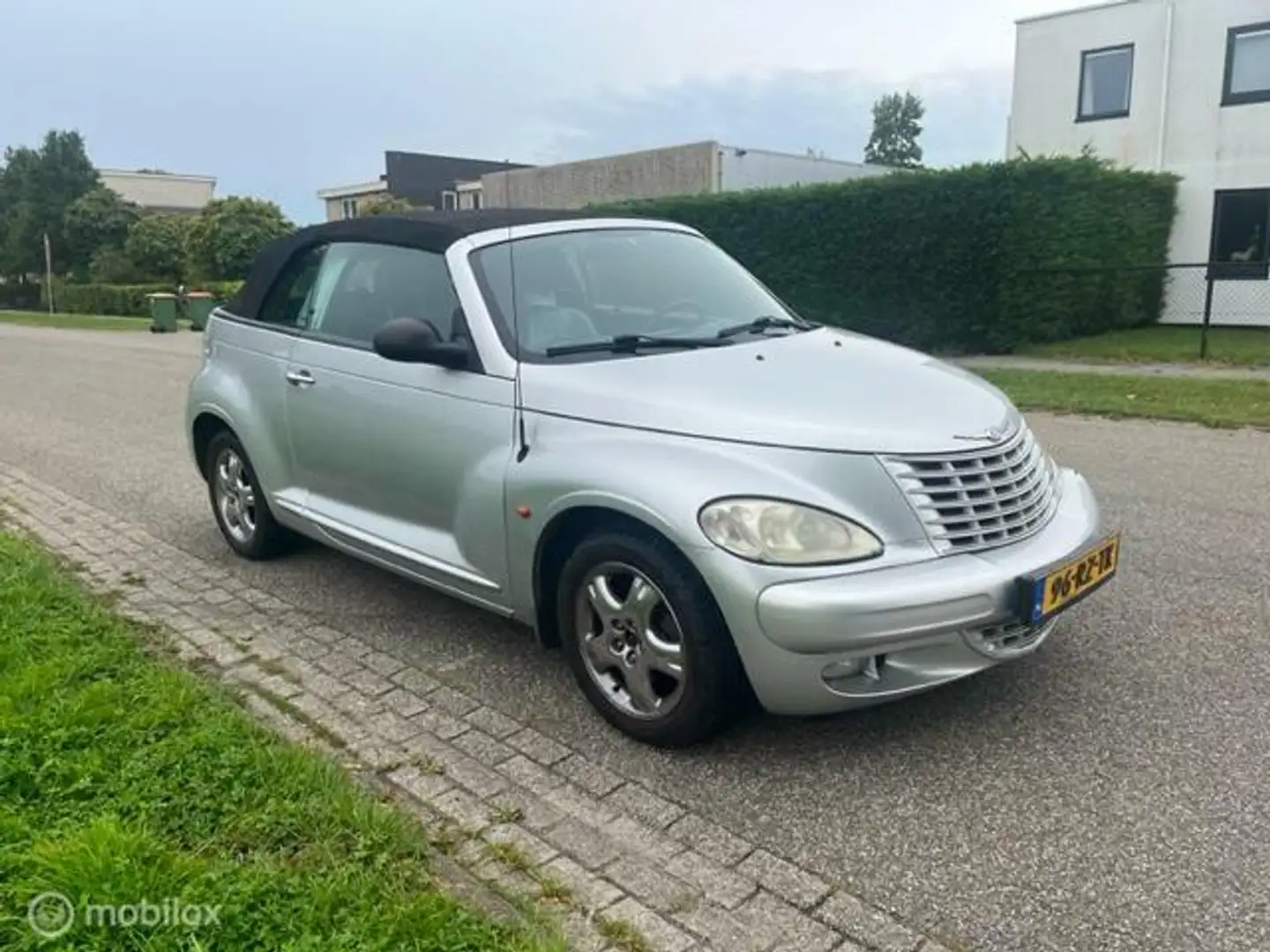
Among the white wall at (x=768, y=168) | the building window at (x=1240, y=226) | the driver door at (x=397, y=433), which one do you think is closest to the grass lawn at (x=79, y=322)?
the white wall at (x=768, y=168)

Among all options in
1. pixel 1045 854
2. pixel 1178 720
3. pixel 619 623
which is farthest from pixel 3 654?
pixel 1178 720

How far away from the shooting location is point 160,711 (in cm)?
329

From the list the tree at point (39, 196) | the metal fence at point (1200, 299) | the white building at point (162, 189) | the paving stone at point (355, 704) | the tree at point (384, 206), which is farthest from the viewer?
the white building at point (162, 189)

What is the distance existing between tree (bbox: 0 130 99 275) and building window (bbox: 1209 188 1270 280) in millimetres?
48374

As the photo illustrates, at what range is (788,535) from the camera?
288 cm

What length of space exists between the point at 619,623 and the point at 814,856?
961 mm

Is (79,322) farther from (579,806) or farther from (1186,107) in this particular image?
(579,806)

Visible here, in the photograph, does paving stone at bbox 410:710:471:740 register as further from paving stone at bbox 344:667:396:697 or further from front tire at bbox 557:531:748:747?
front tire at bbox 557:531:748:747

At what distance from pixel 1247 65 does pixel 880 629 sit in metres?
21.1

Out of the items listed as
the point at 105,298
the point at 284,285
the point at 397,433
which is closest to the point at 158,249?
the point at 105,298

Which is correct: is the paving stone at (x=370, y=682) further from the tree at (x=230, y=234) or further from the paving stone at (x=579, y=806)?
the tree at (x=230, y=234)

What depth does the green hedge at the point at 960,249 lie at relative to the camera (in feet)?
48.6

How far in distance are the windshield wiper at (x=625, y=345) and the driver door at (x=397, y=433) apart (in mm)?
259

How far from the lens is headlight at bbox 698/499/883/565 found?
286 cm
